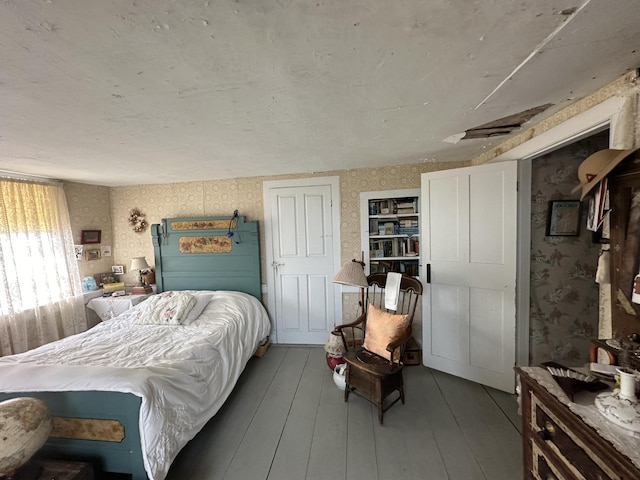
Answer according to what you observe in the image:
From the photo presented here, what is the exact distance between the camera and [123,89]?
1.25 meters

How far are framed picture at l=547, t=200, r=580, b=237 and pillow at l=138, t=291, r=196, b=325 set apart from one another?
12.2 feet

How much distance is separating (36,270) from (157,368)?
7.98ft

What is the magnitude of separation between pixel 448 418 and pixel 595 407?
128cm

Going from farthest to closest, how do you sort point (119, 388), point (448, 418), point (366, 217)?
1. point (366, 217)
2. point (448, 418)
3. point (119, 388)

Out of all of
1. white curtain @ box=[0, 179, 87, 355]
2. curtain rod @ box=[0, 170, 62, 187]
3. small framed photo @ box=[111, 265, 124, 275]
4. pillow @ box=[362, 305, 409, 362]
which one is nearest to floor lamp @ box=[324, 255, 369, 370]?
pillow @ box=[362, 305, 409, 362]

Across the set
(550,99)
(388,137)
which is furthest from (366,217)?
(550,99)

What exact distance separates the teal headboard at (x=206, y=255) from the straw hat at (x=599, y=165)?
3.01 meters

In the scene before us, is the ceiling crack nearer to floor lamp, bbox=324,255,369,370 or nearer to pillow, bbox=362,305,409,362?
floor lamp, bbox=324,255,369,370

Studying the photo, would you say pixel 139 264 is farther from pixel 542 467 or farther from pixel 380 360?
pixel 542 467

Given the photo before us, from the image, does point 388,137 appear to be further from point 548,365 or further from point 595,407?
point 595,407

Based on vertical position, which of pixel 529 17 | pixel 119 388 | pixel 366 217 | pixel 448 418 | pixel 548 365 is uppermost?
pixel 529 17

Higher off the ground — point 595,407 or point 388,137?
point 388,137

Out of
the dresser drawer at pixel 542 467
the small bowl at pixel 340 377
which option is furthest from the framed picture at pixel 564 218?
the small bowl at pixel 340 377

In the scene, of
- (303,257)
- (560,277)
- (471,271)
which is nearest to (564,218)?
(560,277)
